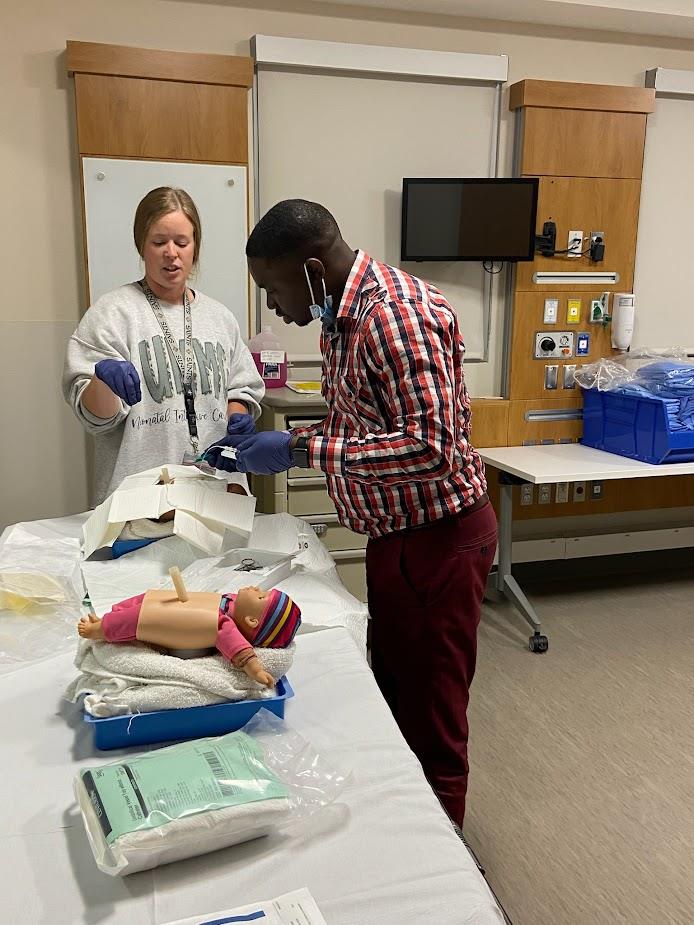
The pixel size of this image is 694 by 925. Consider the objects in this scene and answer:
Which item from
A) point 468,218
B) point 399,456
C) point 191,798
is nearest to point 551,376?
point 468,218

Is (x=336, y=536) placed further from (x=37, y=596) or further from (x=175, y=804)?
(x=175, y=804)

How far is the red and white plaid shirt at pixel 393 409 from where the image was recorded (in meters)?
1.26

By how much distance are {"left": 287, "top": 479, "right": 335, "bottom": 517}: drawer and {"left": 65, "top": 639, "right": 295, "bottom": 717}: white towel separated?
188 cm

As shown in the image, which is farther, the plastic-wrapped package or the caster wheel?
the caster wheel

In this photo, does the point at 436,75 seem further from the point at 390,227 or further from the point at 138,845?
the point at 138,845

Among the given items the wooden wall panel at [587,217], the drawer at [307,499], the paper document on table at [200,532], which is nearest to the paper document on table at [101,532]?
the paper document on table at [200,532]

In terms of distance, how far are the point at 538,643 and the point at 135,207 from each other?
2.29 meters

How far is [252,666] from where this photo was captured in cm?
102

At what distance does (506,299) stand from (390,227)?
0.64 meters

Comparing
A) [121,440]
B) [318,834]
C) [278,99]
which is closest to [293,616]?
[318,834]

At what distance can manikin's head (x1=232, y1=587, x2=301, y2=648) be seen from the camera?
1055mm

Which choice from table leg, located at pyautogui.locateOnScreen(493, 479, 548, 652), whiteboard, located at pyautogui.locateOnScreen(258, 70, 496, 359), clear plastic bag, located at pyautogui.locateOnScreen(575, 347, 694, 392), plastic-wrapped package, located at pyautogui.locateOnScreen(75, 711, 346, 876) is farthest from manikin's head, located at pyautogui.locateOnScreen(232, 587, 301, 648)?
clear plastic bag, located at pyautogui.locateOnScreen(575, 347, 694, 392)

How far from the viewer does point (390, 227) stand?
132 inches

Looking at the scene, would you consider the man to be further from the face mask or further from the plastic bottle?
the plastic bottle
